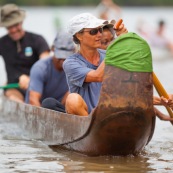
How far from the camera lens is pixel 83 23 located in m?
8.05

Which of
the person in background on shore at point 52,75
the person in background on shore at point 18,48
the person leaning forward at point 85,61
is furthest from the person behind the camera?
the person in background on shore at point 18,48

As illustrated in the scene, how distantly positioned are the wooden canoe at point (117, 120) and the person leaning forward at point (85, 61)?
265mm

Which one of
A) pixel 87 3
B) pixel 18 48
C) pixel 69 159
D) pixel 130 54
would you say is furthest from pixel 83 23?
pixel 87 3

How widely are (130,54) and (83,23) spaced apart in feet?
2.99

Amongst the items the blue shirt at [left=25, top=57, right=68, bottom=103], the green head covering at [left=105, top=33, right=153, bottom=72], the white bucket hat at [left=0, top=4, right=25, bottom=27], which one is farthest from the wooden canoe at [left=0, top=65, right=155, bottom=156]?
the white bucket hat at [left=0, top=4, right=25, bottom=27]

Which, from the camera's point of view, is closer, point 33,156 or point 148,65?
point 148,65

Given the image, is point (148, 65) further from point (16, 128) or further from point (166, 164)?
point (16, 128)

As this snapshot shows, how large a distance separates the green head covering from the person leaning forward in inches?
21.0

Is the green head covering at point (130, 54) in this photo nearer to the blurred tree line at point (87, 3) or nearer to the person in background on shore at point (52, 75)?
the person in background on shore at point (52, 75)

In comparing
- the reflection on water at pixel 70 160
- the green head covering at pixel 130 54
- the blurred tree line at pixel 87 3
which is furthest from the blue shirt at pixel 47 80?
the blurred tree line at pixel 87 3

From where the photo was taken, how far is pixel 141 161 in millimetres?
7852

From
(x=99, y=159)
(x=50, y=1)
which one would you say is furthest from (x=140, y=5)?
(x=99, y=159)

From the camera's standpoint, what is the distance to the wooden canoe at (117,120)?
24.0 ft

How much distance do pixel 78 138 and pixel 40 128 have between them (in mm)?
1209
